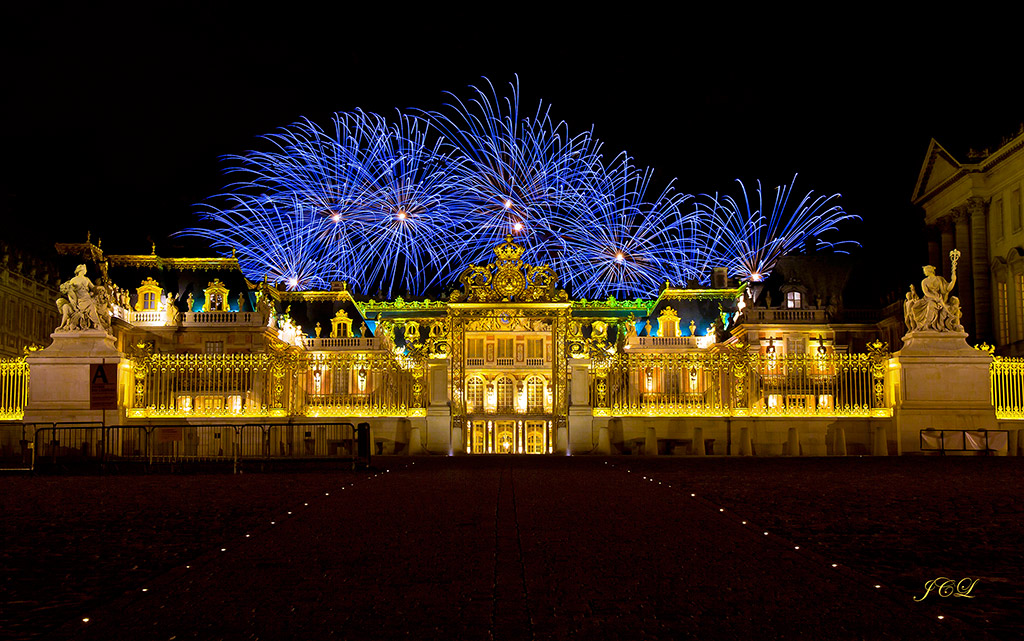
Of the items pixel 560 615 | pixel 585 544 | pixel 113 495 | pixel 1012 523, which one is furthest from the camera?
pixel 113 495

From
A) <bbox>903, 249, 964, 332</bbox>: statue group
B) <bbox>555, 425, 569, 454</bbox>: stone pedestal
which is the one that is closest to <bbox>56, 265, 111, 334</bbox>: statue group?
<bbox>555, 425, 569, 454</bbox>: stone pedestal

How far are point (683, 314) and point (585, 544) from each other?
53.1 metres

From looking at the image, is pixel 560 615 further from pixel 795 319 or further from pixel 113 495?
pixel 795 319

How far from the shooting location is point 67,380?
23312mm

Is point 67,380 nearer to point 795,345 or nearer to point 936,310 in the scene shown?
point 936,310

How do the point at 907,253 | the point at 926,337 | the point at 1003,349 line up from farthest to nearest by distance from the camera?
the point at 907,253, the point at 1003,349, the point at 926,337

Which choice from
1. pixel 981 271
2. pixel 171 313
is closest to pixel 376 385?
pixel 171 313

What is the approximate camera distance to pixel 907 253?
5444 cm

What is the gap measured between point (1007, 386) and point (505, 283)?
40.2 feet

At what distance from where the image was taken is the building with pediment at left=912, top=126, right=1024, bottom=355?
41.6 meters

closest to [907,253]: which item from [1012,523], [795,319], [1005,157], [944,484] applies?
[795,319]

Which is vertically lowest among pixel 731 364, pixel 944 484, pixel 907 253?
pixel 944 484

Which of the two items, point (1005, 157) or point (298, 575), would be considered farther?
point (1005, 157)

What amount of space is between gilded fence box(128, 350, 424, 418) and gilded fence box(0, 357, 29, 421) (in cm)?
252
